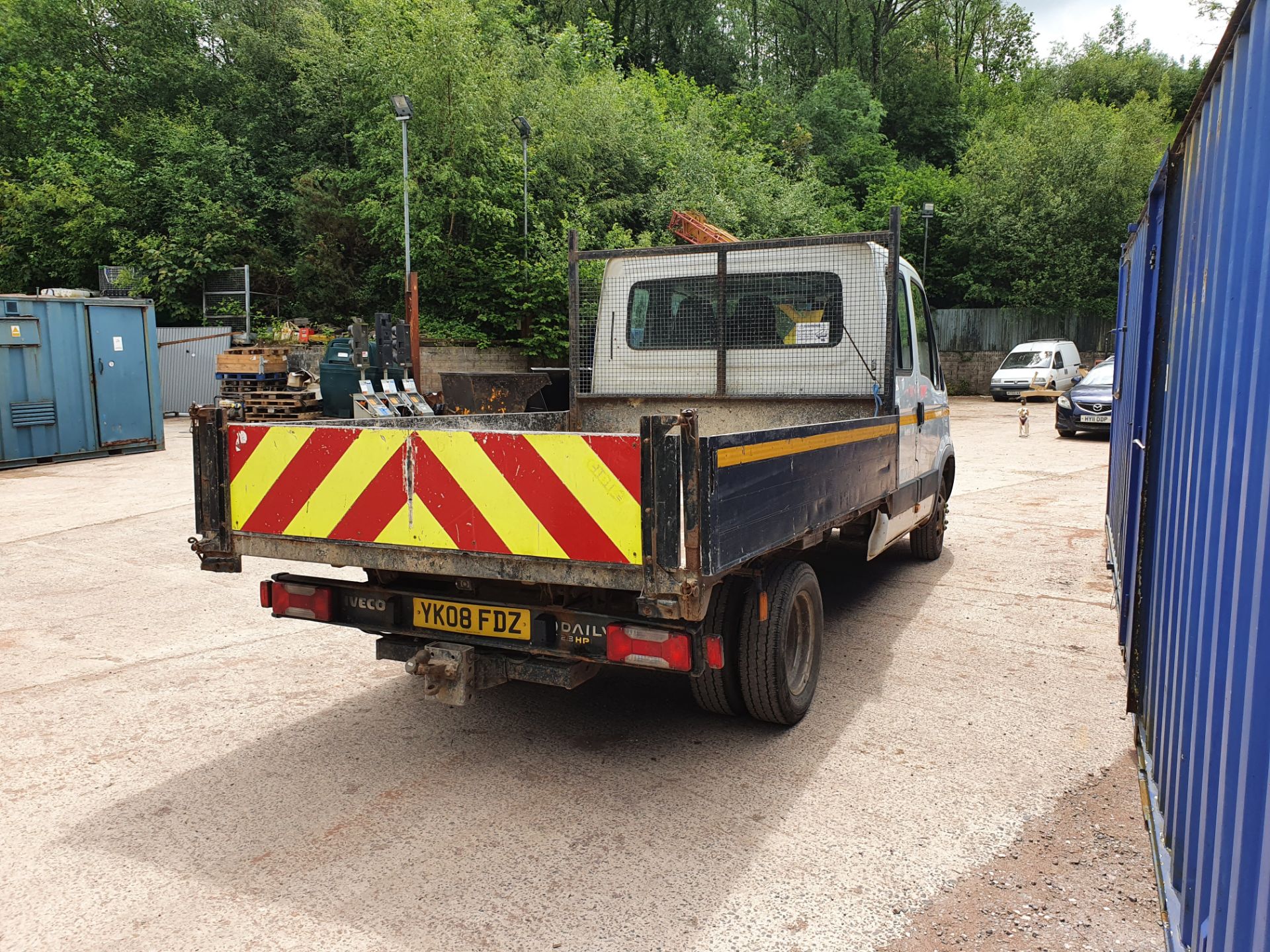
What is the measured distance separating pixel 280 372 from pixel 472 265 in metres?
5.97

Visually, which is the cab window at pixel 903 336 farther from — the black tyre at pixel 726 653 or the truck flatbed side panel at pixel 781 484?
the black tyre at pixel 726 653

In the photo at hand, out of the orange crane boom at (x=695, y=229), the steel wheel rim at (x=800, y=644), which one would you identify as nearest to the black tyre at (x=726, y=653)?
the steel wheel rim at (x=800, y=644)

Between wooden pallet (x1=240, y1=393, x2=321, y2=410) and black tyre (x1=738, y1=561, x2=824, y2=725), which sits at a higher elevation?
wooden pallet (x1=240, y1=393, x2=321, y2=410)

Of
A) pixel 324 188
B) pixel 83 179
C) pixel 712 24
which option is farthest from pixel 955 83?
pixel 83 179

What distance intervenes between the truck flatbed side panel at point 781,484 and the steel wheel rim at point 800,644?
44 centimetres

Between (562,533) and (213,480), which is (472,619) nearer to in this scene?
(562,533)

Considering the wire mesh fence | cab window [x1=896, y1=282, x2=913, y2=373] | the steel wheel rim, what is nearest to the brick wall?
cab window [x1=896, y1=282, x2=913, y2=373]

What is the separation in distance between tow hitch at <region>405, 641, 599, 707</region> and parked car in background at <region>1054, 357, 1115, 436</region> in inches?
615

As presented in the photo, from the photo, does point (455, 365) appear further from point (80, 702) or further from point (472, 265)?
point (80, 702)

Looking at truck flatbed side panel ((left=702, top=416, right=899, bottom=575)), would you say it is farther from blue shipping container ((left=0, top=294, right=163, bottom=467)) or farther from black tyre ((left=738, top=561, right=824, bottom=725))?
blue shipping container ((left=0, top=294, right=163, bottom=467))

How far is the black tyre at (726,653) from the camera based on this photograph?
13.1 ft

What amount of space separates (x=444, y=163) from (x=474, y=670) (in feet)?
70.2

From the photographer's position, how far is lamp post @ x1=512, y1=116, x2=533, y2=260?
2136 centimetres

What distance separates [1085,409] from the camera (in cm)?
1698
